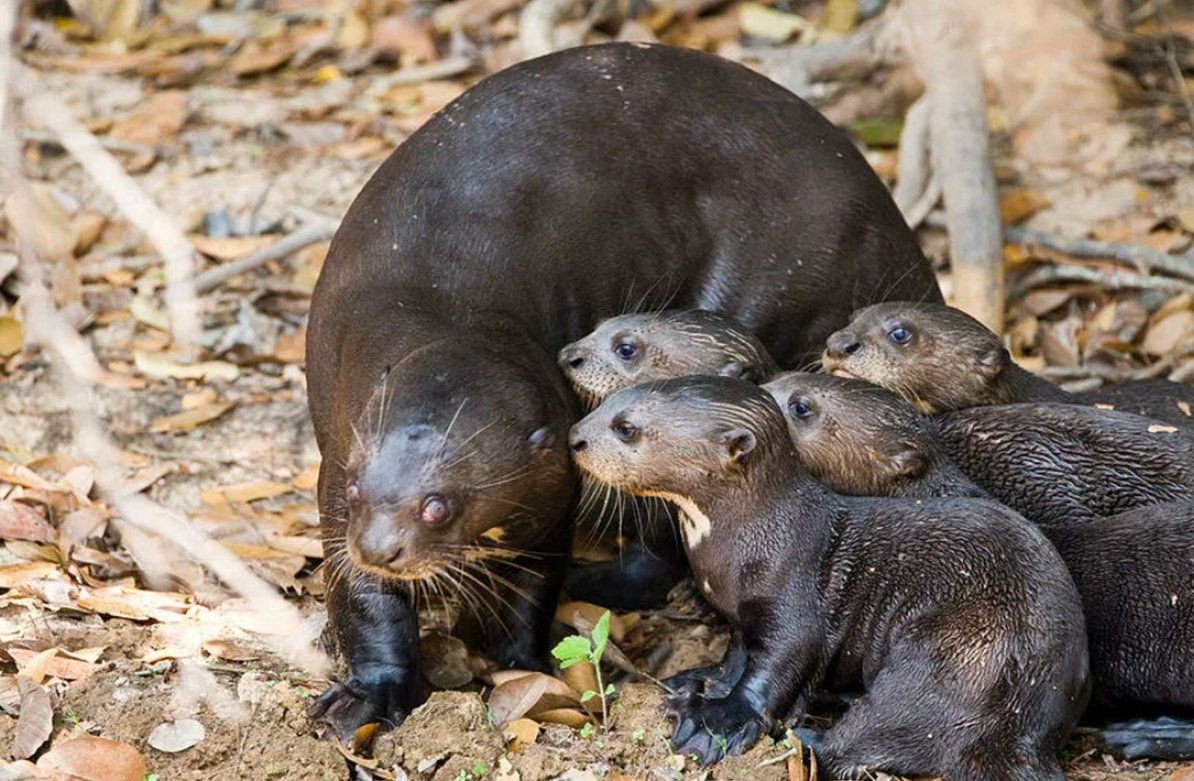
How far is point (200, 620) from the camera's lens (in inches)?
183

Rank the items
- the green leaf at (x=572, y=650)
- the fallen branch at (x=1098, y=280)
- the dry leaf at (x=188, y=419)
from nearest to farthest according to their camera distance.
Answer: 1. the green leaf at (x=572, y=650)
2. the dry leaf at (x=188, y=419)
3. the fallen branch at (x=1098, y=280)

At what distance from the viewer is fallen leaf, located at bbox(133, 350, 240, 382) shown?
6238 mm

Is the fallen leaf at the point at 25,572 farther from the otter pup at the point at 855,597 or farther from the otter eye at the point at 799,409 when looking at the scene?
the otter eye at the point at 799,409

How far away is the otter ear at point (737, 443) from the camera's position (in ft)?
14.1

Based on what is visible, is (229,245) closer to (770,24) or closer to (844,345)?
(844,345)

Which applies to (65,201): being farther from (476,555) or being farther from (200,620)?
(476,555)

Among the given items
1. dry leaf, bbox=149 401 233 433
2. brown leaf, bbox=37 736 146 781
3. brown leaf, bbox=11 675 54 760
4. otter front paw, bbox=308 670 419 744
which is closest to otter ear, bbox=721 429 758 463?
otter front paw, bbox=308 670 419 744

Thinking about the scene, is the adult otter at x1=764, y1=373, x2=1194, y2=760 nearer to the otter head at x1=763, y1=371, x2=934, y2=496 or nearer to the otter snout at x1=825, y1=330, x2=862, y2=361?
the otter head at x1=763, y1=371, x2=934, y2=496

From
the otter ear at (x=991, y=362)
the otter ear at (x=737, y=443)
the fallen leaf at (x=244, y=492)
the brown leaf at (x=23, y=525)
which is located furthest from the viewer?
the fallen leaf at (x=244, y=492)

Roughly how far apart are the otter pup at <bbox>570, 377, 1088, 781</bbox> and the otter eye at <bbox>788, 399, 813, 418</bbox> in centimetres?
33

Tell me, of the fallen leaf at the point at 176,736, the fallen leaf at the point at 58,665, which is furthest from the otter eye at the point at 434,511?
the fallen leaf at the point at 58,665

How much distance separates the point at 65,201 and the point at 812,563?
3978 millimetres

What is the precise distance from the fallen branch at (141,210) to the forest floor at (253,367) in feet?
0.22

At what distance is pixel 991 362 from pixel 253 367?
264 cm
